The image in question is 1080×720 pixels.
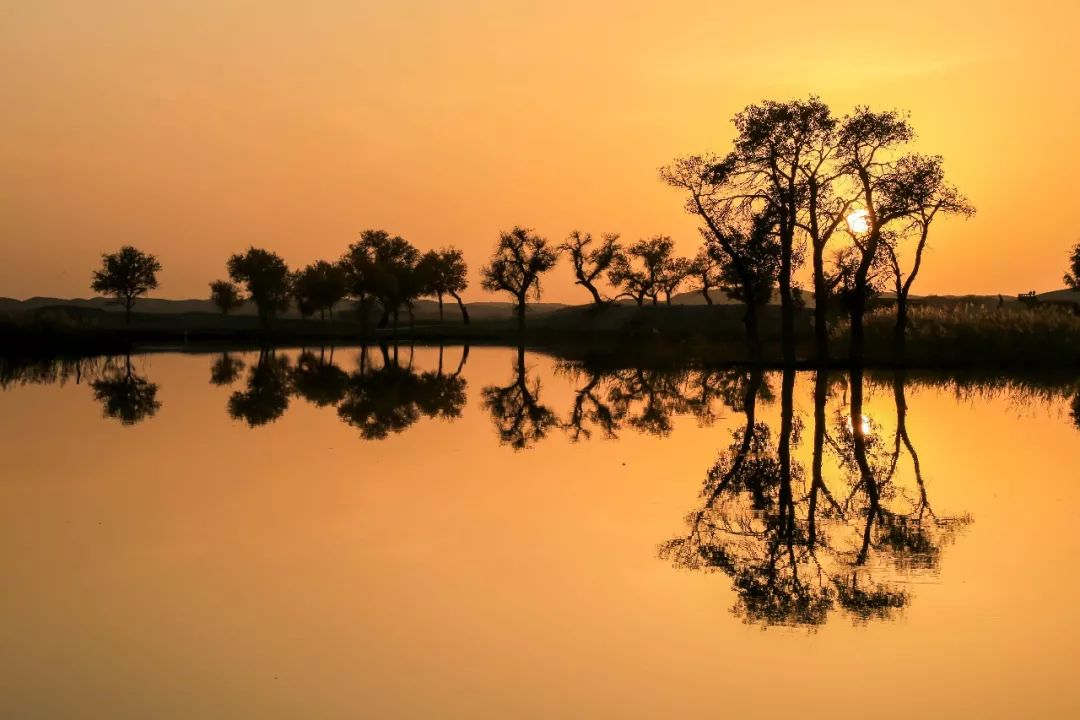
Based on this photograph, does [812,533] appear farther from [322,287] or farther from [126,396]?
[322,287]

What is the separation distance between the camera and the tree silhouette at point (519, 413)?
22.5 m

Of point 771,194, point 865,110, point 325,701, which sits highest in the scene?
point 865,110

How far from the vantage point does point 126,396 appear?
33188mm

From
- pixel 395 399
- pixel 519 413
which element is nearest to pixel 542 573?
pixel 519 413

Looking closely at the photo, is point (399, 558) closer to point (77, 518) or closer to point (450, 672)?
point (450, 672)

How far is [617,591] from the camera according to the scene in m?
9.72

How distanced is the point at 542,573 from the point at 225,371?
4150 cm

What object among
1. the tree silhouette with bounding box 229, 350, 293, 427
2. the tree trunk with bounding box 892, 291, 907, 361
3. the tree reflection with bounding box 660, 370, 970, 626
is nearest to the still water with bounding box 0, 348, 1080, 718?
the tree reflection with bounding box 660, 370, 970, 626

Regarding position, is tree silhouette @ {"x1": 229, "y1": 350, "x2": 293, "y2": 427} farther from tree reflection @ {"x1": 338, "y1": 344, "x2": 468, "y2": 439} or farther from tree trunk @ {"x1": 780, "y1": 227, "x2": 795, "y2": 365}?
tree trunk @ {"x1": 780, "y1": 227, "x2": 795, "y2": 365}

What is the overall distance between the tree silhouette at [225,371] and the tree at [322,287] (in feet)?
251

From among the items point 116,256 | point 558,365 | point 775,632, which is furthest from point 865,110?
point 116,256

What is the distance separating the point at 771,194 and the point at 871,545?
37.7 metres

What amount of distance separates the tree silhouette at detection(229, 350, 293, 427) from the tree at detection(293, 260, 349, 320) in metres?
88.8

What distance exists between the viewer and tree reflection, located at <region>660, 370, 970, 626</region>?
9.41 metres
